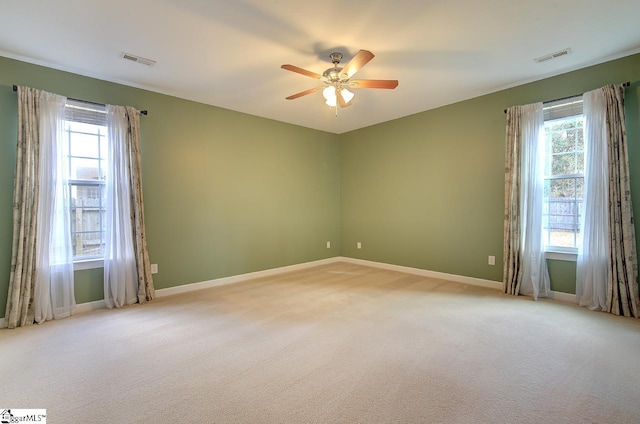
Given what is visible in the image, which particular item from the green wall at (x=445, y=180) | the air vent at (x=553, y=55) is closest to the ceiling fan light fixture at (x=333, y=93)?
the air vent at (x=553, y=55)

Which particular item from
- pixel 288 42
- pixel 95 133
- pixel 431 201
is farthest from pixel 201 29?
pixel 431 201

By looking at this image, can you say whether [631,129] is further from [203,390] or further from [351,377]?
[203,390]

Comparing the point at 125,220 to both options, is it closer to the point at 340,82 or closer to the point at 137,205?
the point at 137,205

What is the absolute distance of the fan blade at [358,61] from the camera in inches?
93.6

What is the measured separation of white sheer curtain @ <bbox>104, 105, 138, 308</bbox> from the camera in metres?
3.48

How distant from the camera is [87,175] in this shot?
3479 mm

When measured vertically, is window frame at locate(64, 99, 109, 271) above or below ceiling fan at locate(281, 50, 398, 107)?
below

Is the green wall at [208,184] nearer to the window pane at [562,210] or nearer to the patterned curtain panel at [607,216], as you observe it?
the window pane at [562,210]

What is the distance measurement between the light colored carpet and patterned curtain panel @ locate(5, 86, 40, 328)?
0.93ft

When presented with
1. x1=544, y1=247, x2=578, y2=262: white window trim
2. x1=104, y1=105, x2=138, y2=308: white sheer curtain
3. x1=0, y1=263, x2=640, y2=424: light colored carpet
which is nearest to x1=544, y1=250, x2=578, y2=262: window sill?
x1=544, y1=247, x2=578, y2=262: white window trim

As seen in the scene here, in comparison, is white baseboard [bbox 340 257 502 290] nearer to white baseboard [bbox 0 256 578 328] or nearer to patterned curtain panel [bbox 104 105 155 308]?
white baseboard [bbox 0 256 578 328]

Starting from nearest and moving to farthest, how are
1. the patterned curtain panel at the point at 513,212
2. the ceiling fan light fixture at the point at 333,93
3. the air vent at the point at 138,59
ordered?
the air vent at the point at 138,59, the ceiling fan light fixture at the point at 333,93, the patterned curtain panel at the point at 513,212

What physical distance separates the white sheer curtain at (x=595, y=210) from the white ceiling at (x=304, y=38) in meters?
0.65

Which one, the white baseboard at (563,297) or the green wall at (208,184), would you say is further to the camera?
the white baseboard at (563,297)
